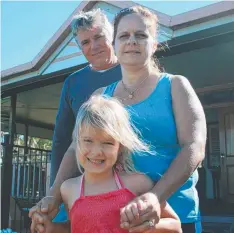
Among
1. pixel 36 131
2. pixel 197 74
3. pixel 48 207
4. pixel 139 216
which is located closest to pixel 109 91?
pixel 48 207

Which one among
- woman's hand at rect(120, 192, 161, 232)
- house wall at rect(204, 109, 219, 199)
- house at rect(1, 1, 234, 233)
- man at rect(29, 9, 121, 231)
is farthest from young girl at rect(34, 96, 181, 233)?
house wall at rect(204, 109, 219, 199)

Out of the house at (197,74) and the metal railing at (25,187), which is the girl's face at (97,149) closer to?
the house at (197,74)

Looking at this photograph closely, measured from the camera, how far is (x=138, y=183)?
1.50 m

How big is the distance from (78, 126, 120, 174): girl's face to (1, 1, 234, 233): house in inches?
92.2

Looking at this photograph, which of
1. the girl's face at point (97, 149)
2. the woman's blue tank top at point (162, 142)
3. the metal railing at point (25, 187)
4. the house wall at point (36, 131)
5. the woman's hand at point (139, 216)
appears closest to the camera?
the woman's hand at point (139, 216)

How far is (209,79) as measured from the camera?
813cm

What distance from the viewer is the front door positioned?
9.13 m

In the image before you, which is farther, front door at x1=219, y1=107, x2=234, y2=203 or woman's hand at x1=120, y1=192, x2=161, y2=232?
front door at x1=219, y1=107, x2=234, y2=203

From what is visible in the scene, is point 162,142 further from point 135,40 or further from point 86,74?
point 86,74

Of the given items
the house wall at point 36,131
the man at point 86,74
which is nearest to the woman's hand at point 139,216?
the man at point 86,74

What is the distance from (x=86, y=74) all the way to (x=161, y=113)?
87 centimetres

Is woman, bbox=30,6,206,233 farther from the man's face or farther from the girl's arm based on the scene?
the man's face

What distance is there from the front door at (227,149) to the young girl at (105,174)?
7.98 m

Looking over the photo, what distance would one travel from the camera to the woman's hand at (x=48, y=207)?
1541mm
